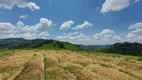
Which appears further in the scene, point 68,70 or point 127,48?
point 127,48

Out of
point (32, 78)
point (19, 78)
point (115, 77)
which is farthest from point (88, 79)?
point (19, 78)

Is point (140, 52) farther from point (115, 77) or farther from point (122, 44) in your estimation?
point (115, 77)

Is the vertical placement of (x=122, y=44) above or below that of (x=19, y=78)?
above

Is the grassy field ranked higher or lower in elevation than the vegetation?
lower

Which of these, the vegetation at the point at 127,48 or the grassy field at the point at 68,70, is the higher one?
the vegetation at the point at 127,48

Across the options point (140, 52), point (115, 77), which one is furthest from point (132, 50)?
point (115, 77)

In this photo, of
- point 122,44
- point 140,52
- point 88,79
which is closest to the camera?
point 88,79

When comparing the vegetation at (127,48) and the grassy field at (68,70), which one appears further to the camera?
the vegetation at (127,48)

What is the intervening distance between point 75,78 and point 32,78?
6.04 meters

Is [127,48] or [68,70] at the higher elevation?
[127,48]

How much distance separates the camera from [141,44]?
614 feet

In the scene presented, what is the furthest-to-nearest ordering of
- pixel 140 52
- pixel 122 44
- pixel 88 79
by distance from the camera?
pixel 122 44 < pixel 140 52 < pixel 88 79

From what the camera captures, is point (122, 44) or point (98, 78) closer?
point (98, 78)

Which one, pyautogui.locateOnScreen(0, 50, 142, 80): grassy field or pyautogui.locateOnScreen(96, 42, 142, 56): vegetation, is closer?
pyautogui.locateOnScreen(0, 50, 142, 80): grassy field
